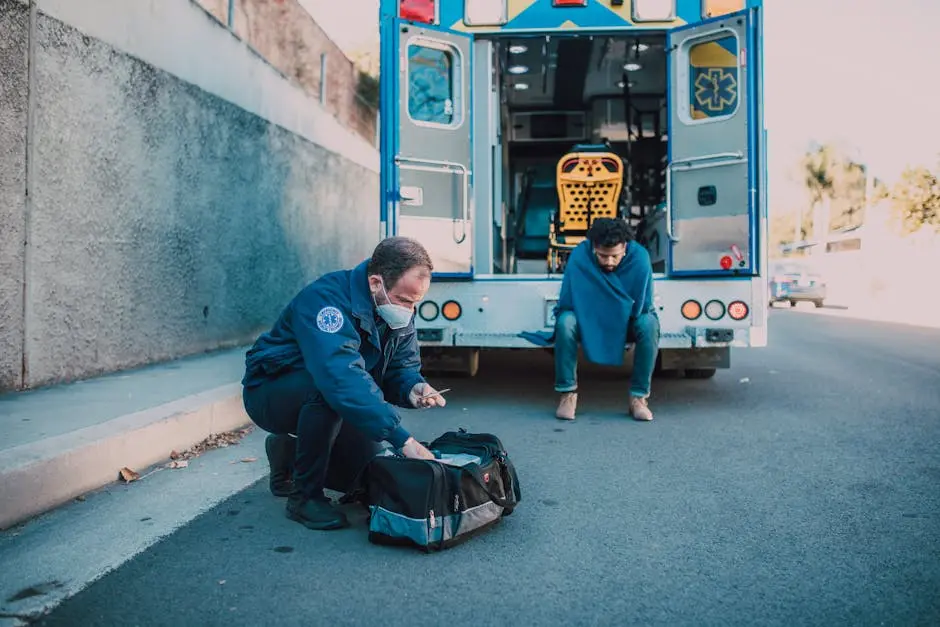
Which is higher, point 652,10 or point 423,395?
point 652,10

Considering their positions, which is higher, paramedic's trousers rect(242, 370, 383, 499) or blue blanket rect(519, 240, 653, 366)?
blue blanket rect(519, 240, 653, 366)

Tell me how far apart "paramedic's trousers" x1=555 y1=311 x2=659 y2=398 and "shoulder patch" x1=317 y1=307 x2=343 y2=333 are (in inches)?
120

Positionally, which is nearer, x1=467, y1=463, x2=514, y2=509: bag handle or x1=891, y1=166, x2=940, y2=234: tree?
x1=467, y1=463, x2=514, y2=509: bag handle

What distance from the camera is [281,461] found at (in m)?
3.68

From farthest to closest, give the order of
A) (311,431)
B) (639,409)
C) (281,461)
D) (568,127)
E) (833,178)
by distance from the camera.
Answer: (833,178)
(568,127)
(639,409)
(281,461)
(311,431)

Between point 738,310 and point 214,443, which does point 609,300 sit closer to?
point 738,310

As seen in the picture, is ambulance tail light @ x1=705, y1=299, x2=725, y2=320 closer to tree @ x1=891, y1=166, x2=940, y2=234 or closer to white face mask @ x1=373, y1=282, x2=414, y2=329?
white face mask @ x1=373, y1=282, x2=414, y2=329

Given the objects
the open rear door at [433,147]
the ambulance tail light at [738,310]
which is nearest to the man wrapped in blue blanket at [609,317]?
the ambulance tail light at [738,310]

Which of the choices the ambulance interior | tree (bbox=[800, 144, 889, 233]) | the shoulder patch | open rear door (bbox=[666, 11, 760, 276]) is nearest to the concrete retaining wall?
the ambulance interior

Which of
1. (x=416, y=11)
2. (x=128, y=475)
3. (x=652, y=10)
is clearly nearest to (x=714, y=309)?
(x=652, y=10)

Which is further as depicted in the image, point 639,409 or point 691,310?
point 691,310

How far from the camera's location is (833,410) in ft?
20.8

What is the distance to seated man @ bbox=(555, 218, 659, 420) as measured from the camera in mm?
5965

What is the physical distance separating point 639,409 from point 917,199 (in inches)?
1075
